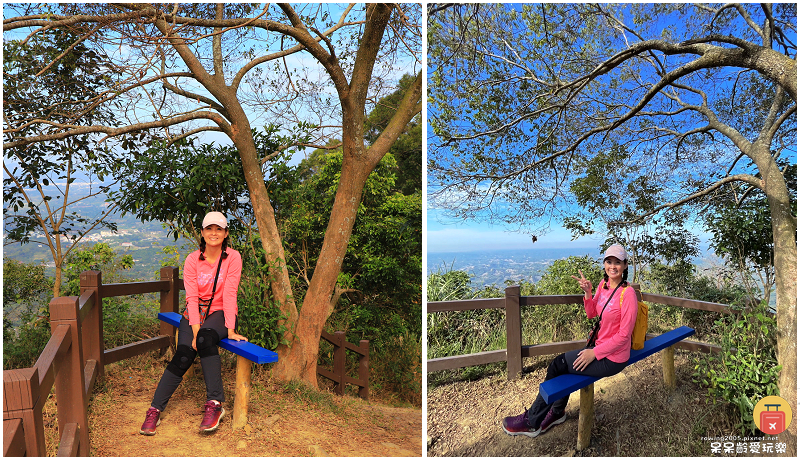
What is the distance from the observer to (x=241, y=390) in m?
3.89

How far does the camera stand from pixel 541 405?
386 centimetres

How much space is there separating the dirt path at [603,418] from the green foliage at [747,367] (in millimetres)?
183

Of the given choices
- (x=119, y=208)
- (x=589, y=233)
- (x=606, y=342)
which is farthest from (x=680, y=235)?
(x=119, y=208)

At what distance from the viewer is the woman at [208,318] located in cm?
366

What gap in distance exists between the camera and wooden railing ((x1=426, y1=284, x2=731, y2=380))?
4.90m

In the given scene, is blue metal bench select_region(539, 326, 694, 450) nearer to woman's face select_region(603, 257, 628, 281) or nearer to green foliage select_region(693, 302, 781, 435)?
green foliage select_region(693, 302, 781, 435)

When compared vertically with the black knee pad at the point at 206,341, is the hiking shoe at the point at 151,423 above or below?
below

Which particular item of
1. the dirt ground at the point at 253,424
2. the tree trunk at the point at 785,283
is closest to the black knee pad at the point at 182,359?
the dirt ground at the point at 253,424

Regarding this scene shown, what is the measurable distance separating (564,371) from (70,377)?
3547mm

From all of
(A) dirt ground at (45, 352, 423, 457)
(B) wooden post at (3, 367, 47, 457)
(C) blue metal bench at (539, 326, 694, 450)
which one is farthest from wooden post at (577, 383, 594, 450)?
(B) wooden post at (3, 367, 47, 457)

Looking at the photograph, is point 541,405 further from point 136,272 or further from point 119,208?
point 136,272

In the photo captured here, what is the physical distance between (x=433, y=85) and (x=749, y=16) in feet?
11.6

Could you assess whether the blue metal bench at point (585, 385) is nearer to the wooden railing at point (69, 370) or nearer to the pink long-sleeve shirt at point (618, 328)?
the pink long-sleeve shirt at point (618, 328)

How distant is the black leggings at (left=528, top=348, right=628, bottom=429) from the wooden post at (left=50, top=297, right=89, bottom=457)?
→ 3405mm
